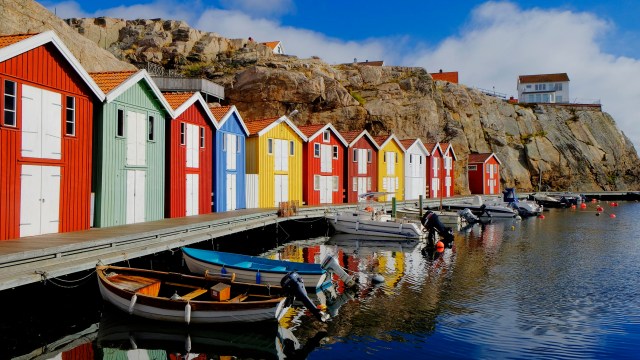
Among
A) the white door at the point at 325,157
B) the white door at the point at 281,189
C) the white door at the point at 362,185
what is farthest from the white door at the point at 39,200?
the white door at the point at 362,185

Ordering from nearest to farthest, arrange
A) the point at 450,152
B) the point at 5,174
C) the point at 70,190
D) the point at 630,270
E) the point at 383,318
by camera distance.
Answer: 1. the point at 383,318
2. the point at 5,174
3. the point at 70,190
4. the point at 630,270
5. the point at 450,152

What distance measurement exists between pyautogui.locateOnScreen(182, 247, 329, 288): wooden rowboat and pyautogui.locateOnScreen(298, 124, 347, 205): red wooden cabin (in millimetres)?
25195

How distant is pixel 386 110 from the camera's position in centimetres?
7556

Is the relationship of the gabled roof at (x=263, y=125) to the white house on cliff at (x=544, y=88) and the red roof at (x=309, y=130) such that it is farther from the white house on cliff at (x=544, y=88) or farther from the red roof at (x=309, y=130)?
the white house on cliff at (x=544, y=88)

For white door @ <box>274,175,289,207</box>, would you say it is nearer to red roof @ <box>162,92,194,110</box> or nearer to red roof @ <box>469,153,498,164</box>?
red roof @ <box>162,92,194,110</box>

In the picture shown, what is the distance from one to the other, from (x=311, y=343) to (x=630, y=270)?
19.8 m

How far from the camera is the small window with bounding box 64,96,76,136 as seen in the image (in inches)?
858

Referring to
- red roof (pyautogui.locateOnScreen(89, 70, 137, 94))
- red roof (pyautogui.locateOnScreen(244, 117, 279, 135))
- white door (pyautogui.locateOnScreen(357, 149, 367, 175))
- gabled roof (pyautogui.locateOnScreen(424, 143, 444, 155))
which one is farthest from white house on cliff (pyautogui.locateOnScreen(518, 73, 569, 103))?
red roof (pyautogui.locateOnScreen(89, 70, 137, 94))

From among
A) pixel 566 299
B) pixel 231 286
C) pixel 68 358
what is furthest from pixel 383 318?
pixel 68 358

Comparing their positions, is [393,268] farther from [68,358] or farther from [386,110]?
[386,110]

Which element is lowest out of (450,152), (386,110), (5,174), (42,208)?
(42,208)

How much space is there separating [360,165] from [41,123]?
36104 millimetres

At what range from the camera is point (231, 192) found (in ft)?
120

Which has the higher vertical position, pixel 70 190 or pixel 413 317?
pixel 70 190
